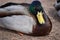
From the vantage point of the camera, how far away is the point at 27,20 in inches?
97.8

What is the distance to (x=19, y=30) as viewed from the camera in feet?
8.38

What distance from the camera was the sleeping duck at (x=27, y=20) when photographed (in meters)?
2.48

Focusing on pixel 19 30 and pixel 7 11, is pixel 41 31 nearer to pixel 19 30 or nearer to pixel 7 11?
pixel 19 30

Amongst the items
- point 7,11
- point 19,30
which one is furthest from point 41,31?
point 7,11

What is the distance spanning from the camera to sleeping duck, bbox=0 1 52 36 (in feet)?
8.13

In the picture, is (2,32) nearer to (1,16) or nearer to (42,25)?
(1,16)

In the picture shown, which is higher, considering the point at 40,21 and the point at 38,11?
the point at 38,11

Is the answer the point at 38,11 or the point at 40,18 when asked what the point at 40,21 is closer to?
the point at 40,18

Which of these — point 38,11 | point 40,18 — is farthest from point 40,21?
point 38,11

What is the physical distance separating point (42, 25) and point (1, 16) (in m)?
0.55

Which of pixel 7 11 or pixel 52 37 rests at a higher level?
pixel 7 11

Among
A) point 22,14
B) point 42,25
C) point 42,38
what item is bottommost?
point 42,38

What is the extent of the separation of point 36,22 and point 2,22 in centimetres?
46

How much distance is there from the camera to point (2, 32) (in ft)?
8.55
